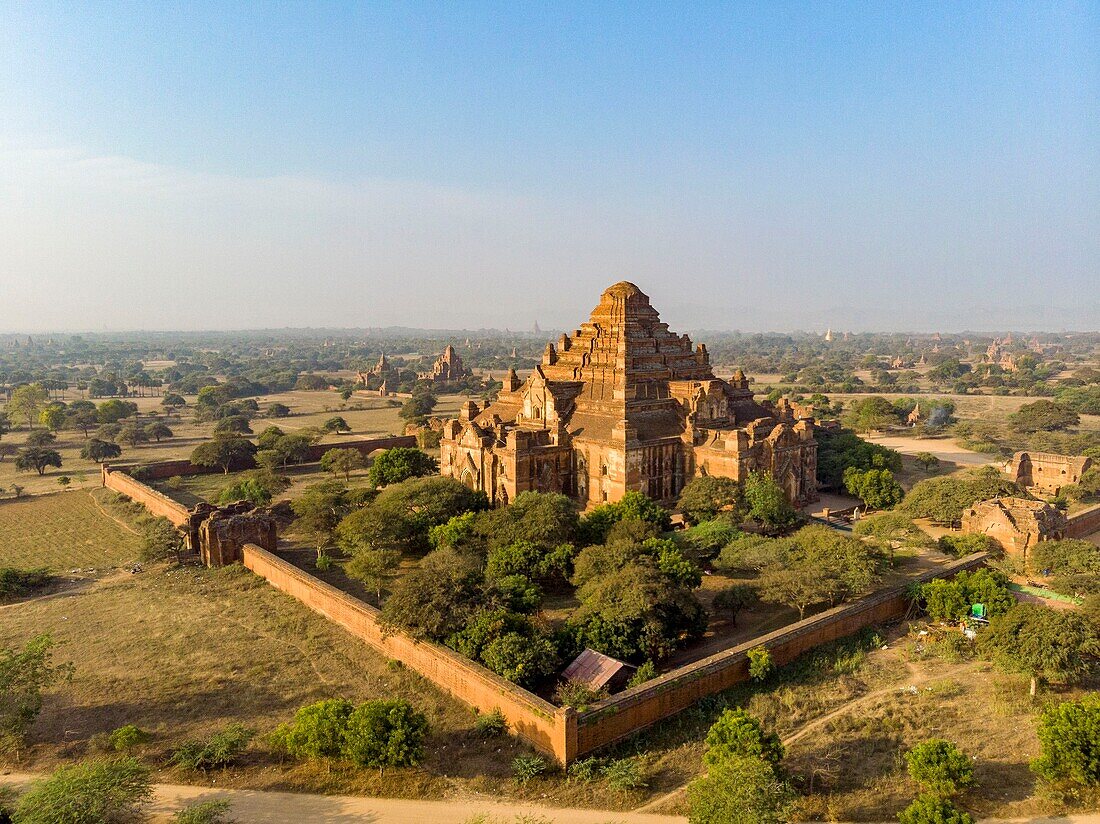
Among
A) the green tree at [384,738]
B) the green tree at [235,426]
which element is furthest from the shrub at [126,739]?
the green tree at [235,426]

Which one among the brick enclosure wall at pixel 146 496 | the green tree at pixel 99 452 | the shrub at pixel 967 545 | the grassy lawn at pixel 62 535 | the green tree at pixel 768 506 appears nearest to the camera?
the shrub at pixel 967 545

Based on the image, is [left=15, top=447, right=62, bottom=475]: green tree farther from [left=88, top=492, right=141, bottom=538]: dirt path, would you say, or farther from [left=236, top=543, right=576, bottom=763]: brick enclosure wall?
[left=236, top=543, right=576, bottom=763]: brick enclosure wall

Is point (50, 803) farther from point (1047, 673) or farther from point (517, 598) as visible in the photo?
point (1047, 673)

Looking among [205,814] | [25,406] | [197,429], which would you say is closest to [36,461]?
[197,429]

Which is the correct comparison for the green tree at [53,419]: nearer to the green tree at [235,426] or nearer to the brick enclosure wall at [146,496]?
the green tree at [235,426]

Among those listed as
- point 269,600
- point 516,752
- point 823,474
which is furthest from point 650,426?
point 516,752

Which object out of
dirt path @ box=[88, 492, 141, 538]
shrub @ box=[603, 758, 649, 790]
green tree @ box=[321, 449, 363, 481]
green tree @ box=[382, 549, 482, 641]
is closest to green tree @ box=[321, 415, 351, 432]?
green tree @ box=[321, 449, 363, 481]
